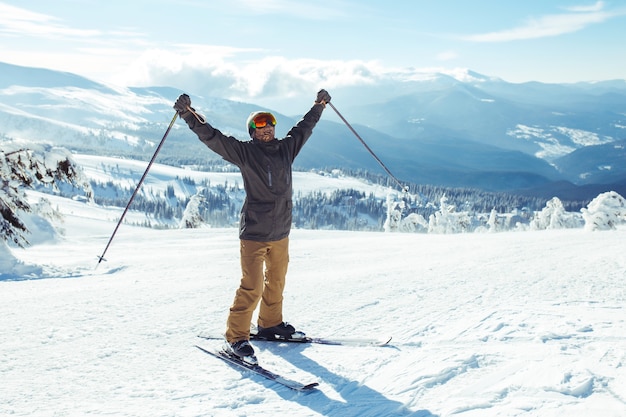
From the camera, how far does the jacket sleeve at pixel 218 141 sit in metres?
4.15

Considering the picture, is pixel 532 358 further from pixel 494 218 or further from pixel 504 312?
pixel 494 218

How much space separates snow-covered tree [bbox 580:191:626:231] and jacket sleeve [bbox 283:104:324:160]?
19991mm

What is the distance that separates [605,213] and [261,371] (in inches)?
885

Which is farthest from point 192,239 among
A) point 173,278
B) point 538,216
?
point 538,216

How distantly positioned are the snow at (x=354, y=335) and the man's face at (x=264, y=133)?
1946mm

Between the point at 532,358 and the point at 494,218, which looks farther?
the point at 494,218

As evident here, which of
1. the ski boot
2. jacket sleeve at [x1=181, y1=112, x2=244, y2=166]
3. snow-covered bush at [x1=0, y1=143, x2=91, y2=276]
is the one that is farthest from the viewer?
snow-covered bush at [x1=0, y1=143, x2=91, y2=276]

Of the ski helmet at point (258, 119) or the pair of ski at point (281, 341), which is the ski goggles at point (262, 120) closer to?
the ski helmet at point (258, 119)

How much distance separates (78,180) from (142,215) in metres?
150

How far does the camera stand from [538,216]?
42.3 meters

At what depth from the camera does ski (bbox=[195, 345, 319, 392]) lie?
3498mm

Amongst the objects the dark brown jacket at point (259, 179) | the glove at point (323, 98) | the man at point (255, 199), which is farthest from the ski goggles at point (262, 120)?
the glove at point (323, 98)

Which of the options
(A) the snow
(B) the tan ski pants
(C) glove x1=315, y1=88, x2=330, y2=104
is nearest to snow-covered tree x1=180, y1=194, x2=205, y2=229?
(A) the snow

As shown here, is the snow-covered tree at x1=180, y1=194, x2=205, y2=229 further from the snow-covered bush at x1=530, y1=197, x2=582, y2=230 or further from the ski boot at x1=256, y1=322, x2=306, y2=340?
the ski boot at x1=256, y1=322, x2=306, y2=340
